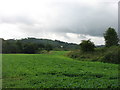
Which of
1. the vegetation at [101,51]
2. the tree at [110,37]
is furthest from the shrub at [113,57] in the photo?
the tree at [110,37]

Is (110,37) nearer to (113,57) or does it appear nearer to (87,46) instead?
(87,46)

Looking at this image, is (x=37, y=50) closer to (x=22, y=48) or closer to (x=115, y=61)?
(x=22, y=48)

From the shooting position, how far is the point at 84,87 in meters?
11.2

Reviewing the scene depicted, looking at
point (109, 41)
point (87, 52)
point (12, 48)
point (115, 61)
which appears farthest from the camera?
point (12, 48)

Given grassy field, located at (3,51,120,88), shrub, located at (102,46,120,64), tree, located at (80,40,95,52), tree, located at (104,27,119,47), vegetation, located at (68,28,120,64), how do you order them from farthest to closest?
1. tree, located at (104,27,119,47)
2. tree, located at (80,40,95,52)
3. vegetation, located at (68,28,120,64)
4. shrub, located at (102,46,120,64)
5. grassy field, located at (3,51,120,88)

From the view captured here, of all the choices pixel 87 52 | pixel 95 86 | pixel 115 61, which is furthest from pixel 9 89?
pixel 87 52

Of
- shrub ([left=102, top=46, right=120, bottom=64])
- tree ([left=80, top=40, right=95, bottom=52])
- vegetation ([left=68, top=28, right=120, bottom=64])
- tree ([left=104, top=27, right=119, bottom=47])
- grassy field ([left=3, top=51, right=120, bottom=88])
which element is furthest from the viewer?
tree ([left=104, top=27, right=119, bottom=47])

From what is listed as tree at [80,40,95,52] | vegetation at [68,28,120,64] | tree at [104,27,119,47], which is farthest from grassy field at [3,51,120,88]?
tree at [104,27,119,47]

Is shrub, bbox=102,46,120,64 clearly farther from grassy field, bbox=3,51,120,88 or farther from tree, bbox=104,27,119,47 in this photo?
tree, bbox=104,27,119,47

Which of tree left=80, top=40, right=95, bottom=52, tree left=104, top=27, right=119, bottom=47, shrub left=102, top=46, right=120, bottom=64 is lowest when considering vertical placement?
shrub left=102, top=46, right=120, bottom=64

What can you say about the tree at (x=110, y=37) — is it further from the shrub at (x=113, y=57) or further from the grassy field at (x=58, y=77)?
the grassy field at (x=58, y=77)

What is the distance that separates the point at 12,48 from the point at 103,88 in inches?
3759

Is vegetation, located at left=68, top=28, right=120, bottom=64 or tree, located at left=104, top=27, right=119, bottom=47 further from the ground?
tree, located at left=104, top=27, right=119, bottom=47

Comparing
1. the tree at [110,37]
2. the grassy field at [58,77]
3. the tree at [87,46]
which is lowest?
the grassy field at [58,77]
